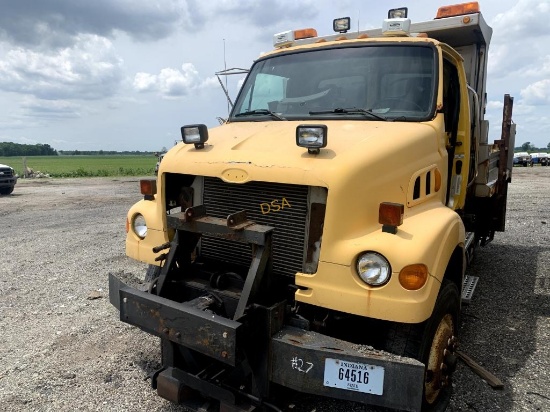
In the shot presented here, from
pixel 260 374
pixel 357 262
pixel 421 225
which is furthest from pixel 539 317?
pixel 260 374

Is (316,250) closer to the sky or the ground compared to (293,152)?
closer to the ground

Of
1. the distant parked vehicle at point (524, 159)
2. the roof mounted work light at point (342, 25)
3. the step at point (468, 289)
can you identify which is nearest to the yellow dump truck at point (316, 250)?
the step at point (468, 289)

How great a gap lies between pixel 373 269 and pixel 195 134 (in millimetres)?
1735

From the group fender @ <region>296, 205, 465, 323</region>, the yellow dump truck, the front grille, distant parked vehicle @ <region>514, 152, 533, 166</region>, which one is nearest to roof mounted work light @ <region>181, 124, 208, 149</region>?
the yellow dump truck

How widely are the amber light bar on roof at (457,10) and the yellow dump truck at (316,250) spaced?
62.9 inches

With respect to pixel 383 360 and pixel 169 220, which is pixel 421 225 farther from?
pixel 169 220

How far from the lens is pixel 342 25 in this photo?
17.6 ft

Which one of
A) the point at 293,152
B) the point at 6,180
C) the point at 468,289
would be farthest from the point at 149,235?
the point at 6,180

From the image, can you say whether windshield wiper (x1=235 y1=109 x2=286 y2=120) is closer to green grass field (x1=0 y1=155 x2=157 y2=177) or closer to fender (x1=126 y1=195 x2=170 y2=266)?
fender (x1=126 y1=195 x2=170 y2=266)

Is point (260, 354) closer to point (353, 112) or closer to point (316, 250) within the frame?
point (316, 250)

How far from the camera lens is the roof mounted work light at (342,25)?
5.34 meters

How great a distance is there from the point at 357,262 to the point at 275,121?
5.64 feet

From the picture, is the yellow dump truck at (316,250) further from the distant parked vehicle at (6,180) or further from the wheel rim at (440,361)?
the distant parked vehicle at (6,180)

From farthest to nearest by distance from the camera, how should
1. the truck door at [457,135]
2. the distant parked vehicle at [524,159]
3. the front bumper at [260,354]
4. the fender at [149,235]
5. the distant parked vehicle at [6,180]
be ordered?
1. the distant parked vehicle at [524,159]
2. the distant parked vehicle at [6,180]
3. the truck door at [457,135]
4. the fender at [149,235]
5. the front bumper at [260,354]
